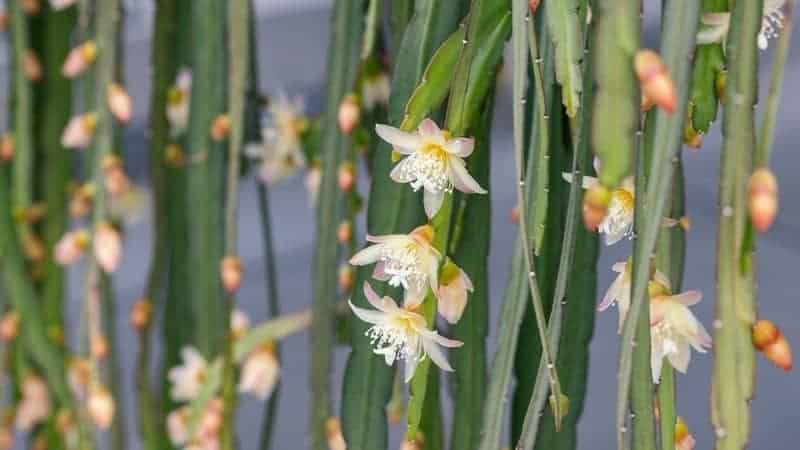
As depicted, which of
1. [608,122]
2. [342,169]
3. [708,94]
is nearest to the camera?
[608,122]

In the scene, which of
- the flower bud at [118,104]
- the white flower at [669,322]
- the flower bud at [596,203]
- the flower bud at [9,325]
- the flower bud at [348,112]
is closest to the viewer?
the flower bud at [596,203]

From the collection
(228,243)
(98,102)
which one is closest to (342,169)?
(228,243)

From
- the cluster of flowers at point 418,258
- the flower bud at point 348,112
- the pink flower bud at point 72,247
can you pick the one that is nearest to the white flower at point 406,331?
the cluster of flowers at point 418,258

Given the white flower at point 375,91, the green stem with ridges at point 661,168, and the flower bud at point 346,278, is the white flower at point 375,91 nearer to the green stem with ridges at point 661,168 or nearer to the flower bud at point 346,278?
the flower bud at point 346,278

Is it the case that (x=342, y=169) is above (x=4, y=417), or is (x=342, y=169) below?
above

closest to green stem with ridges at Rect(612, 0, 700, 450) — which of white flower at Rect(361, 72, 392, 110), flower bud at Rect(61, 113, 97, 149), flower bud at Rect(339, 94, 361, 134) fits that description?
flower bud at Rect(339, 94, 361, 134)

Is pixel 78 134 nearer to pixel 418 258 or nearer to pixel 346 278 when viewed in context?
pixel 346 278

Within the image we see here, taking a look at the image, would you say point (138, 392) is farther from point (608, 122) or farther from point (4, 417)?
point (608, 122)
